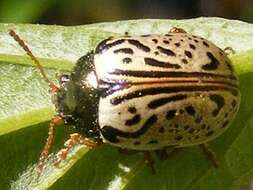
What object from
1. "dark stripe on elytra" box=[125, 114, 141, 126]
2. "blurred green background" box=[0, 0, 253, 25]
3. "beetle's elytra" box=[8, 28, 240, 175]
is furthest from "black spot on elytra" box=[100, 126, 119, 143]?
"blurred green background" box=[0, 0, 253, 25]

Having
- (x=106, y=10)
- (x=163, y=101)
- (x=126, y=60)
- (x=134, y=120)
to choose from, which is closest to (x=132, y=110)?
(x=134, y=120)

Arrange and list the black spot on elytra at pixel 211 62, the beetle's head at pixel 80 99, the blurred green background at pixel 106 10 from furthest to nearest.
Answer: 1. the blurred green background at pixel 106 10
2. the beetle's head at pixel 80 99
3. the black spot on elytra at pixel 211 62

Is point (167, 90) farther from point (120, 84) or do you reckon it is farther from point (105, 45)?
point (105, 45)

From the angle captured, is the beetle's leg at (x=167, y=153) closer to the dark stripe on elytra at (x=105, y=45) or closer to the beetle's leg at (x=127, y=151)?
the beetle's leg at (x=127, y=151)

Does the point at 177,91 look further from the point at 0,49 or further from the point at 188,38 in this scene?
the point at 0,49

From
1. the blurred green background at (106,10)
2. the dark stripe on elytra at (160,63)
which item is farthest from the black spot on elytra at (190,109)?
the blurred green background at (106,10)

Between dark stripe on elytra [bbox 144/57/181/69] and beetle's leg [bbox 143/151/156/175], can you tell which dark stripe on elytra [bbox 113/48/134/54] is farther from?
beetle's leg [bbox 143/151/156/175]
